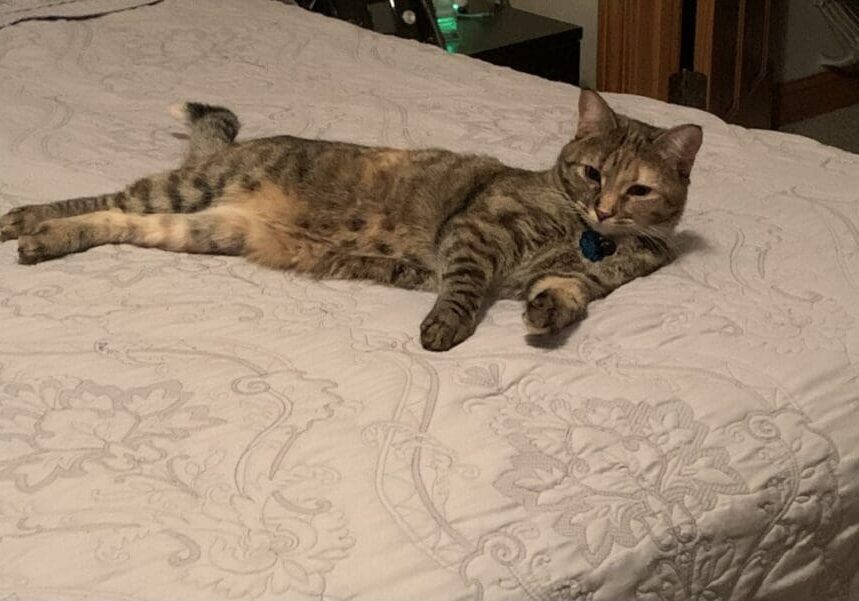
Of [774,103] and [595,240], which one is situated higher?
[595,240]

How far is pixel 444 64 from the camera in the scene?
237 cm

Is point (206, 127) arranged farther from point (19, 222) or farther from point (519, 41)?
point (519, 41)

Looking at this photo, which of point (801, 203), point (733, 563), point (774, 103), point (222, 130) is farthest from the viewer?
point (774, 103)

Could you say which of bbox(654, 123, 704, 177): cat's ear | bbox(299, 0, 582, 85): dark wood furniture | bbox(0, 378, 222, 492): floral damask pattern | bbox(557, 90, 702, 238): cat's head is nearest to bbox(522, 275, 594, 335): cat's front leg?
bbox(557, 90, 702, 238): cat's head

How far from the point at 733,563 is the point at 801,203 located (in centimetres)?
80

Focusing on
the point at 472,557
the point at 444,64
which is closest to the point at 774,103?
the point at 444,64

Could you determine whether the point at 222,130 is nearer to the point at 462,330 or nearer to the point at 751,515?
the point at 462,330

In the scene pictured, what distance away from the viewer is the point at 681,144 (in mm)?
1426

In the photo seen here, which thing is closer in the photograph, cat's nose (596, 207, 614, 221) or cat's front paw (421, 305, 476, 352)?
cat's front paw (421, 305, 476, 352)

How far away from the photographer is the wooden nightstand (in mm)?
3105

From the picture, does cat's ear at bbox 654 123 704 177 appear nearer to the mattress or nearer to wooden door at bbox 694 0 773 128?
the mattress

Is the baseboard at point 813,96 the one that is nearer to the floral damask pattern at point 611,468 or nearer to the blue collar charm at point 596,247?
the blue collar charm at point 596,247

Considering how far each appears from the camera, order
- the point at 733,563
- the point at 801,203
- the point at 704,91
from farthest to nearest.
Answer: the point at 704,91
the point at 801,203
the point at 733,563

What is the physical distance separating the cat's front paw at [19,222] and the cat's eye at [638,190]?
923mm
